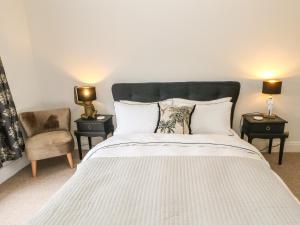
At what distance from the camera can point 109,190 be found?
153cm

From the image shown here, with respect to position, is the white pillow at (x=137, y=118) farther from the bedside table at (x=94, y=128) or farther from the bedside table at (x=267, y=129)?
the bedside table at (x=267, y=129)

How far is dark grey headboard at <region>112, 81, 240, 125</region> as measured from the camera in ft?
10.2

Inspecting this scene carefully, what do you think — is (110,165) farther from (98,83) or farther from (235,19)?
(235,19)

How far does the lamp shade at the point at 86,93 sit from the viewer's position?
3197mm

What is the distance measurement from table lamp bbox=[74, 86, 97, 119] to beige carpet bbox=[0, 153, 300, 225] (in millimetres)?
797

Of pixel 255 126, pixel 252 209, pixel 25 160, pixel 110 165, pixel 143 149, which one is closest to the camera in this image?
pixel 252 209

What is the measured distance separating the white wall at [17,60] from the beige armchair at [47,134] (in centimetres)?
27

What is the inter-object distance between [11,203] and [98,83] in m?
1.87

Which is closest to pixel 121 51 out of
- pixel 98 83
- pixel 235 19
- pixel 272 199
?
pixel 98 83

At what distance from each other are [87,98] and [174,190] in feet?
7.00

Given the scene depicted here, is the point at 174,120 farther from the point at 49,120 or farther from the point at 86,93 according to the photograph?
the point at 49,120

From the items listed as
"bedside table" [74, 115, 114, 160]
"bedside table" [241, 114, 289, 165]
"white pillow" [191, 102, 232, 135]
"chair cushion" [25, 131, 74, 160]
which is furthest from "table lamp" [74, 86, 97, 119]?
"bedside table" [241, 114, 289, 165]

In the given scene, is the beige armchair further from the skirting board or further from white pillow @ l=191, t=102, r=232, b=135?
white pillow @ l=191, t=102, r=232, b=135

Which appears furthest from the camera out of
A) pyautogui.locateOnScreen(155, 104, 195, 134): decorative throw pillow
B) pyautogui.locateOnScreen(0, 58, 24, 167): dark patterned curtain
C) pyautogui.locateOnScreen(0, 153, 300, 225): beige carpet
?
pyautogui.locateOnScreen(0, 58, 24, 167): dark patterned curtain
